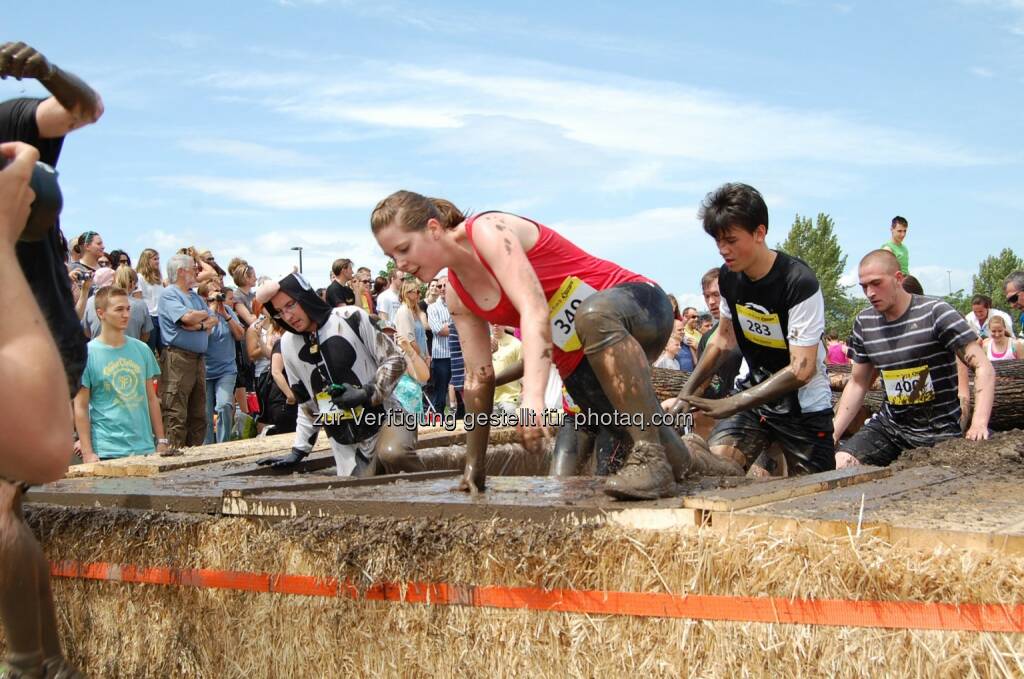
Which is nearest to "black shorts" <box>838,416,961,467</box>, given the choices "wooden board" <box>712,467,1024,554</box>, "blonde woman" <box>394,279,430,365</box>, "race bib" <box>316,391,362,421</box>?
"wooden board" <box>712,467,1024,554</box>

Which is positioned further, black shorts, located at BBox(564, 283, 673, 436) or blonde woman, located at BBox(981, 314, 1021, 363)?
blonde woman, located at BBox(981, 314, 1021, 363)

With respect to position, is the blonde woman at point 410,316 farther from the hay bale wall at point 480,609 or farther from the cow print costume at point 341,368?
the hay bale wall at point 480,609

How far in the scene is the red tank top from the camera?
4293 mm

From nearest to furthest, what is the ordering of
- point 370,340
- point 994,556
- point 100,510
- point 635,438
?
point 994,556
point 635,438
point 100,510
point 370,340

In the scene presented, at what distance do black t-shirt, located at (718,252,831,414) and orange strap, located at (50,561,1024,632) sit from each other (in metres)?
2.46

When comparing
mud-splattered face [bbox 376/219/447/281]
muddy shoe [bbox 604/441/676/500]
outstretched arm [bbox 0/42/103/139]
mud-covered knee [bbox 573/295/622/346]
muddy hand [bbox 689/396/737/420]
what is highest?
outstretched arm [bbox 0/42/103/139]

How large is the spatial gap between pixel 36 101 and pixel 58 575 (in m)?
2.12

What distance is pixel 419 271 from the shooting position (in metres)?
4.21

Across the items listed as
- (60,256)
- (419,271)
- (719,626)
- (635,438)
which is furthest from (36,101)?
(719,626)

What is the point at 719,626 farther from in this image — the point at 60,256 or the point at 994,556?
the point at 60,256

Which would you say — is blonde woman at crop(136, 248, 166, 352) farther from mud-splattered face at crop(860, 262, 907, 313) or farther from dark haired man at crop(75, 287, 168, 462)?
mud-splattered face at crop(860, 262, 907, 313)

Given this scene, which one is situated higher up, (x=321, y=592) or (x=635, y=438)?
(x=635, y=438)

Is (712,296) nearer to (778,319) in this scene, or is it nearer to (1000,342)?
(778,319)

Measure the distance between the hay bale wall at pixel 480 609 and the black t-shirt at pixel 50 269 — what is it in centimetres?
93
